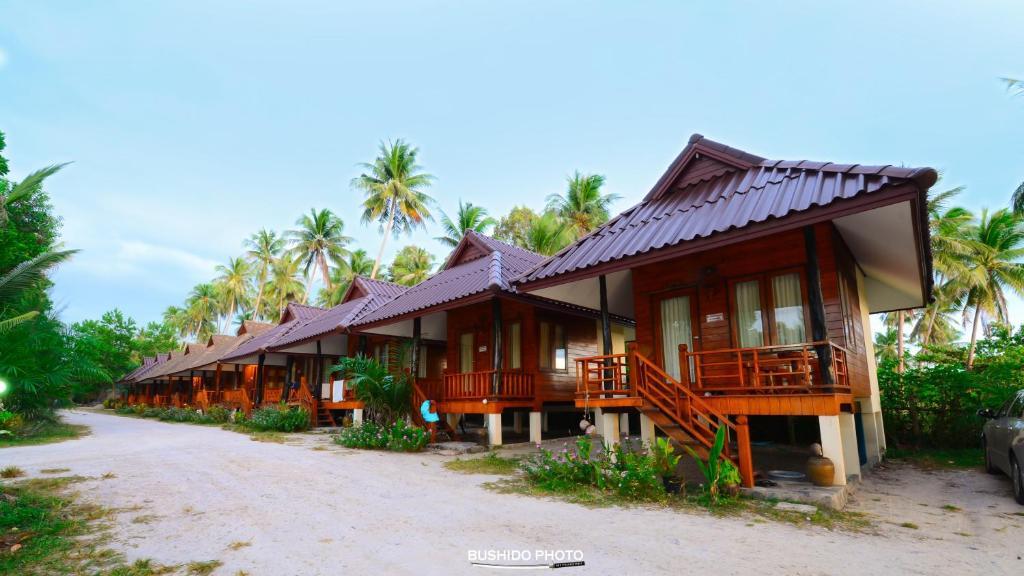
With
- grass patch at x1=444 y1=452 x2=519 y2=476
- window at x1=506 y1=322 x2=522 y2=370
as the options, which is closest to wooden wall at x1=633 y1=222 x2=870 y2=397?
grass patch at x1=444 y1=452 x2=519 y2=476

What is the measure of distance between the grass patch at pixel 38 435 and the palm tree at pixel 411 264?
2490 centimetres

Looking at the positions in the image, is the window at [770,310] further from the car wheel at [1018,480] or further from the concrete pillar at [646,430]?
the car wheel at [1018,480]

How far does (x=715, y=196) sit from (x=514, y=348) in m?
7.68

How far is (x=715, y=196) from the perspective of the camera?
977 centimetres

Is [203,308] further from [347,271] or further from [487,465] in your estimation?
[487,465]

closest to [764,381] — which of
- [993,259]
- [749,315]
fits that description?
[749,315]

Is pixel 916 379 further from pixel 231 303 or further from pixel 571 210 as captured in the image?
pixel 231 303

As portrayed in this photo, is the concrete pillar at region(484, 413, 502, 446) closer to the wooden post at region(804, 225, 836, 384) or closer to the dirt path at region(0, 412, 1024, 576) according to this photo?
the dirt path at region(0, 412, 1024, 576)

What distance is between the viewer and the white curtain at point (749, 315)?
909 cm

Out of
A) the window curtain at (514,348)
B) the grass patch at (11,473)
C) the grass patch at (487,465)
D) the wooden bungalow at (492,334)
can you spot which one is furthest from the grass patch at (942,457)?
the grass patch at (11,473)

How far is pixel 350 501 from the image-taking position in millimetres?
7031

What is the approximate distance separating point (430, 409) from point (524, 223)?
2486 centimetres

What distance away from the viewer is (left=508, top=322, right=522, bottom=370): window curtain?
49.9ft

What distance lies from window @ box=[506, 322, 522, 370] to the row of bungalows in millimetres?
47
